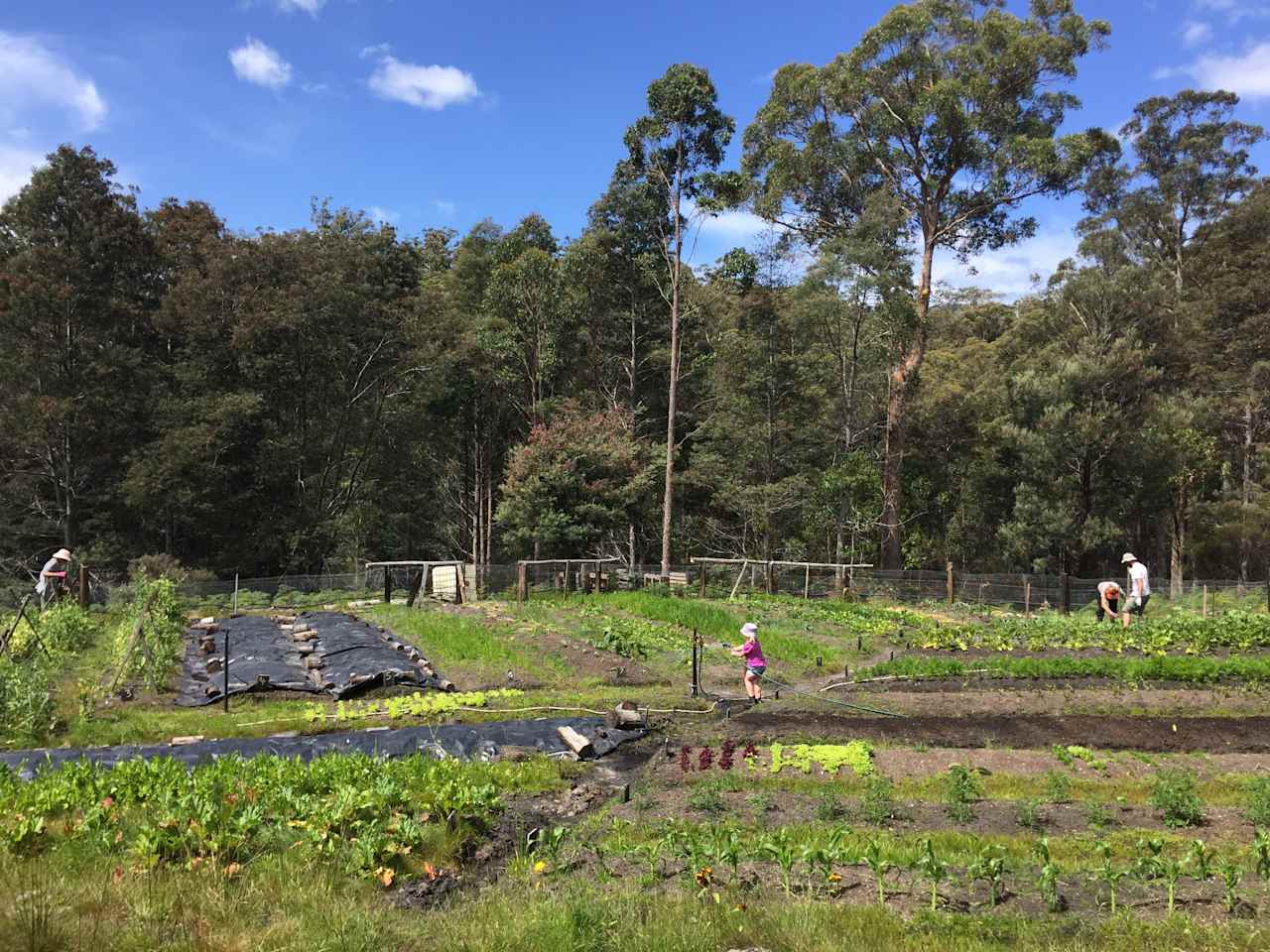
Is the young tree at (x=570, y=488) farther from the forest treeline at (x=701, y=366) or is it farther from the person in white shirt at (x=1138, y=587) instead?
the person in white shirt at (x=1138, y=587)

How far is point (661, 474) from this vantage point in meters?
34.7

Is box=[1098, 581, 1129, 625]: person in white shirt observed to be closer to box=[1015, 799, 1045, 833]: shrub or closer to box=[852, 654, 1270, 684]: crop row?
box=[852, 654, 1270, 684]: crop row

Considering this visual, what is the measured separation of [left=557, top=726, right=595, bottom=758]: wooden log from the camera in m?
9.63

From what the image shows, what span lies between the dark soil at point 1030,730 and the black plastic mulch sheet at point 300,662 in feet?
18.5

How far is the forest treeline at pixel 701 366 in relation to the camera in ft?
95.7

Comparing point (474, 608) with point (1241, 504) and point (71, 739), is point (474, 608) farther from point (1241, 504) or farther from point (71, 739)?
point (1241, 504)

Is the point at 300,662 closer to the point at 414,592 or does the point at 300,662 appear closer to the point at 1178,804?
the point at 414,592

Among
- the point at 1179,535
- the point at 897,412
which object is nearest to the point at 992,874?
the point at 897,412

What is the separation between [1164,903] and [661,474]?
2995 centimetres

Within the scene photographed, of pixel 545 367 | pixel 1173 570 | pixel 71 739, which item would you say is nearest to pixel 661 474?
pixel 545 367

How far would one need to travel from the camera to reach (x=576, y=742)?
31.9 feet

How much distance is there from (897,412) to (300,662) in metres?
24.2

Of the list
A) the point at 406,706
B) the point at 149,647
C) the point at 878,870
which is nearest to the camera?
the point at 878,870

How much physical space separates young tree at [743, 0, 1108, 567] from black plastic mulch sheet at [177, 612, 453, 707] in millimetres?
21246
